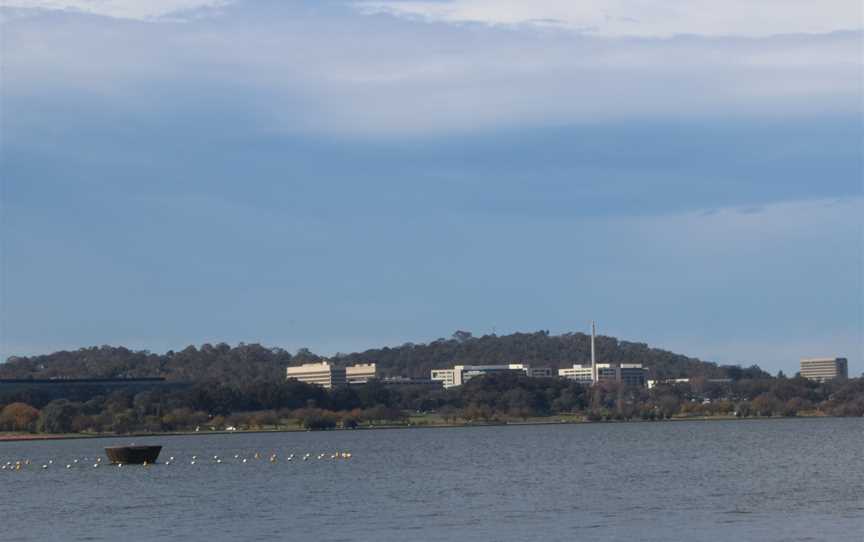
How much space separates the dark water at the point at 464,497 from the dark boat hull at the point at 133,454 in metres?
1.68

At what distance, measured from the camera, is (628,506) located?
2862 inches

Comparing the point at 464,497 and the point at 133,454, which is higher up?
the point at 133,454

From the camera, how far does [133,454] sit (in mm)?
136125

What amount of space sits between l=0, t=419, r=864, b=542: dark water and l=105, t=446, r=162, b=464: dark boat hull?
1682 millimetres

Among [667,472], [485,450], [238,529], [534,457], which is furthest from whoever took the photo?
[485,450]

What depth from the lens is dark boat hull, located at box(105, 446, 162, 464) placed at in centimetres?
13475

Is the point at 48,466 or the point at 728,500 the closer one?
the point at 728,500

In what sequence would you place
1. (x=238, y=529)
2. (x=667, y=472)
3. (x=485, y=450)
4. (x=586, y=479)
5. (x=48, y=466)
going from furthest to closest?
1. (x=485, y=450)
2. (x=48, y=466)
3. (x=667, y=472)
4. (x=586, y=479)
5. (x=238, y=529)

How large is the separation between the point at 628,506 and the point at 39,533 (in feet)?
96.2

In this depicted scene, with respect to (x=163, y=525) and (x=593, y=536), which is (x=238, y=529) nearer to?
(x=163, y=525)

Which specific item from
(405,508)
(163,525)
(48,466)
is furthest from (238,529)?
(48,466)

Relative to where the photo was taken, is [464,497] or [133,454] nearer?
[464,497]

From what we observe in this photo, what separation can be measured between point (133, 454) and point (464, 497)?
205 ft

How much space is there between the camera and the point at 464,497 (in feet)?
268
